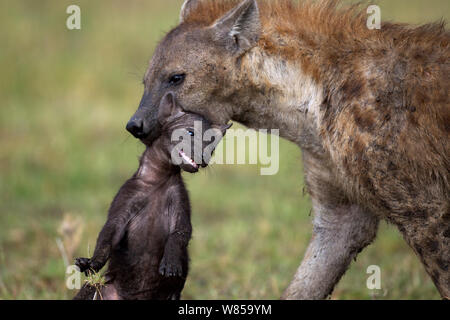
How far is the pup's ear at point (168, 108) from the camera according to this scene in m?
3.54

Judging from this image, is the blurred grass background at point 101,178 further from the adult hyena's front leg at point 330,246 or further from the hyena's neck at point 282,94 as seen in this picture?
the hyena's neck at point 282,94

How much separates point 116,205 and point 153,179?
0.75ft

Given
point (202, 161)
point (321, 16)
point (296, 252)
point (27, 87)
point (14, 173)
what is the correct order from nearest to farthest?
point (202, 161) < point (321, 16) < point (296, 252) < point (14, 173) < point (27, 87)

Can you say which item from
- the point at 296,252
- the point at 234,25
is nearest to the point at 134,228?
the point at 234,25

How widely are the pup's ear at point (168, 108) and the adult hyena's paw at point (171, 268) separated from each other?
705mm

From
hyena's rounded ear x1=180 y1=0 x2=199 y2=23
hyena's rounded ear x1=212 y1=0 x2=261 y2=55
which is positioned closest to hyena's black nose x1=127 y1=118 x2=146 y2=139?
hyena's rounded ear x1=212 y1=0 x2=261 y2=55

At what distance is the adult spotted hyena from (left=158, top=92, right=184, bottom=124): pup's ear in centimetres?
4

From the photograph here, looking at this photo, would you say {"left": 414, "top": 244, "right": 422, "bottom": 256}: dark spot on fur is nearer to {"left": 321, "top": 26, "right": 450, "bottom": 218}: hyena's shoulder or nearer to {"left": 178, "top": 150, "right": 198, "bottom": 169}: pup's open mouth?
{"left": 321, "top": 26, "right": 450, "bottom": 218}: hyena's shoulder

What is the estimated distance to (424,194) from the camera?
327cm

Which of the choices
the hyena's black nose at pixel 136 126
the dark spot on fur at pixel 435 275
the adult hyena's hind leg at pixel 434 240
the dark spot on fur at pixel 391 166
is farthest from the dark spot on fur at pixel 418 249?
the hyena's black nose at pixel 136 126

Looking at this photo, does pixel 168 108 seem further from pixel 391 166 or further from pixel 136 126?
pixel 391 166

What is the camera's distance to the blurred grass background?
498cm

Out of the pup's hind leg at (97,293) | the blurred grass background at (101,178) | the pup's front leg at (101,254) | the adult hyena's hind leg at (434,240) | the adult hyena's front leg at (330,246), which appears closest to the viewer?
the adult hyena's hind leg at (434,240)
